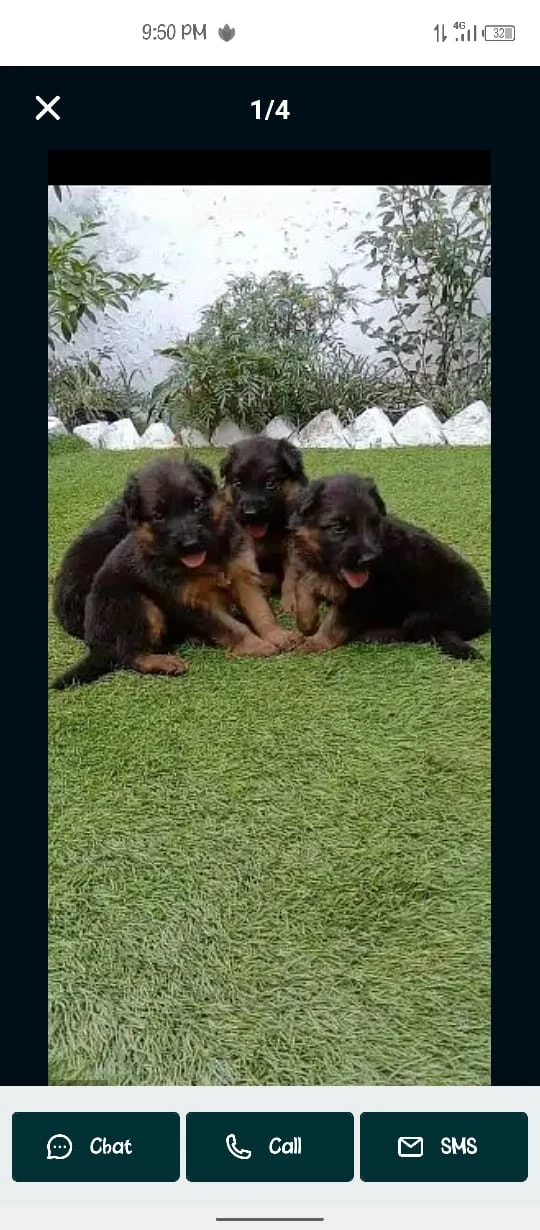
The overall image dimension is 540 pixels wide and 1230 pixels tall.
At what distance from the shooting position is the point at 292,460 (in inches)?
51.1

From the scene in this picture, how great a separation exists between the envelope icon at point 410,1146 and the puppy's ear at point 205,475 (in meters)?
0.87

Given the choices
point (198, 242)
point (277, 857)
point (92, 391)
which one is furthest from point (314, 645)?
point (198, 242)

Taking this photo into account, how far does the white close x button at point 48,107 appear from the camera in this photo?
104 cm

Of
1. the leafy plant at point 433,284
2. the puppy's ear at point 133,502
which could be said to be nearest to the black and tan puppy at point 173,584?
the puppy's ear at point 133,502

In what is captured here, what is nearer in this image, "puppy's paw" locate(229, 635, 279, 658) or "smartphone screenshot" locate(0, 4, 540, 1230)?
"smartphone screenshot" locate(0, 4, 540, 1230)

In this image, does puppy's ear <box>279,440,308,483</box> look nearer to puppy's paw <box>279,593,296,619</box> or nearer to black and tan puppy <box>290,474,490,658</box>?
black and tan puppy <box>290,474,490,658</box>

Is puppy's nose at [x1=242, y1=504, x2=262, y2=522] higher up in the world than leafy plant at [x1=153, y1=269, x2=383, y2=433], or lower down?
lower down

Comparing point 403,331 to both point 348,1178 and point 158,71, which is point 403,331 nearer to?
point 158,71

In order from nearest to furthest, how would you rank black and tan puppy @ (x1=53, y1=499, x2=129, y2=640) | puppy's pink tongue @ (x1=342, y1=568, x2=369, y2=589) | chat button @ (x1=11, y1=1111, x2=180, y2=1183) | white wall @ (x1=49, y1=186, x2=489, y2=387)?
chat button @ (x1=11, y1=1111, x2=180, y2=1183), white wall @ (x1=49, y1=186, x2=489, y2=387), black and tan puppy @ (x1=53, y1=499, x2=129, y2=640), puppy's pink tongue @ (x1=342, y1=568, x2=369, y2=589)

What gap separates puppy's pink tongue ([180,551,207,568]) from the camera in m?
1.29

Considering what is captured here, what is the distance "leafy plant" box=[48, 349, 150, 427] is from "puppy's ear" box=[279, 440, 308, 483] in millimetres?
207

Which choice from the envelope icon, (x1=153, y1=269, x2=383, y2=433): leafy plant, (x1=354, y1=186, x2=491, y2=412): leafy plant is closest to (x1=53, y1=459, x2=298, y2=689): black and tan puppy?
(x1=153, y1=269, x2=383, y2=433): leafy plant

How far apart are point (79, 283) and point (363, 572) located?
0.58 metres
